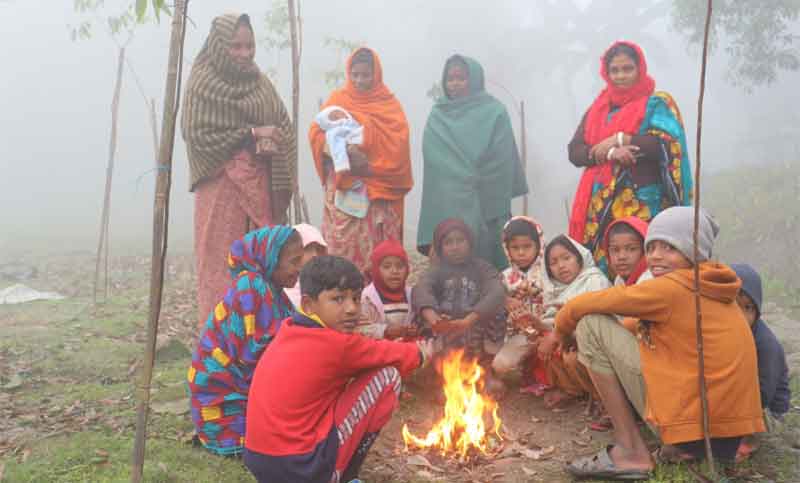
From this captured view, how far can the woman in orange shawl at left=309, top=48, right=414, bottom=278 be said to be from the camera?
17.7 ft

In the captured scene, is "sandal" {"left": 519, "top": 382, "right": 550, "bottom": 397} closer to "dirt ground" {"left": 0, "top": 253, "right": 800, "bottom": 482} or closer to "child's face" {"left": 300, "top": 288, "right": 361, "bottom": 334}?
"dirt ground" {"left": 0, "top": 253, "right": 800, "bottom": 482}

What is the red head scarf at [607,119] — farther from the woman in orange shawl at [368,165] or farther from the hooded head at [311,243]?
the hooded head at [311,243]

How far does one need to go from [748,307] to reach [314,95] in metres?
34.7

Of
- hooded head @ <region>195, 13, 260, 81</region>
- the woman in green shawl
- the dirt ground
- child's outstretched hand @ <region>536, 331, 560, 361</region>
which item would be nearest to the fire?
the dirt ground

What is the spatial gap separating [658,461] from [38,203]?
34449mm

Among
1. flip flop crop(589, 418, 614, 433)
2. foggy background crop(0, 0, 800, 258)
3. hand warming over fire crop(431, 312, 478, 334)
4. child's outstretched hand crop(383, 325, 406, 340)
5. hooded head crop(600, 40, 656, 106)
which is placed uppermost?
foggy background crop(0, 0, 800, 258)

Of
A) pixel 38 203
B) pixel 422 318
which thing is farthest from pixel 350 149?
pixel 38 203

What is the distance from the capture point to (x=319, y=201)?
1220 inches

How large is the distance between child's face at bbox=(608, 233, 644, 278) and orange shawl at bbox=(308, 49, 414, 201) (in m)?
2.24

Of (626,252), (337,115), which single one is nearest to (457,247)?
(626,252)

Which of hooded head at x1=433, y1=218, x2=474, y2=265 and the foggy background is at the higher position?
the foggy background

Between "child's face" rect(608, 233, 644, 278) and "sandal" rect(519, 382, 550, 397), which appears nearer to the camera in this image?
"child's face" rect(608, 233, 644, 278)

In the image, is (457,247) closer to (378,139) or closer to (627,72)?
(378,139)

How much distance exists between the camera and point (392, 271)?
4.55 meters
